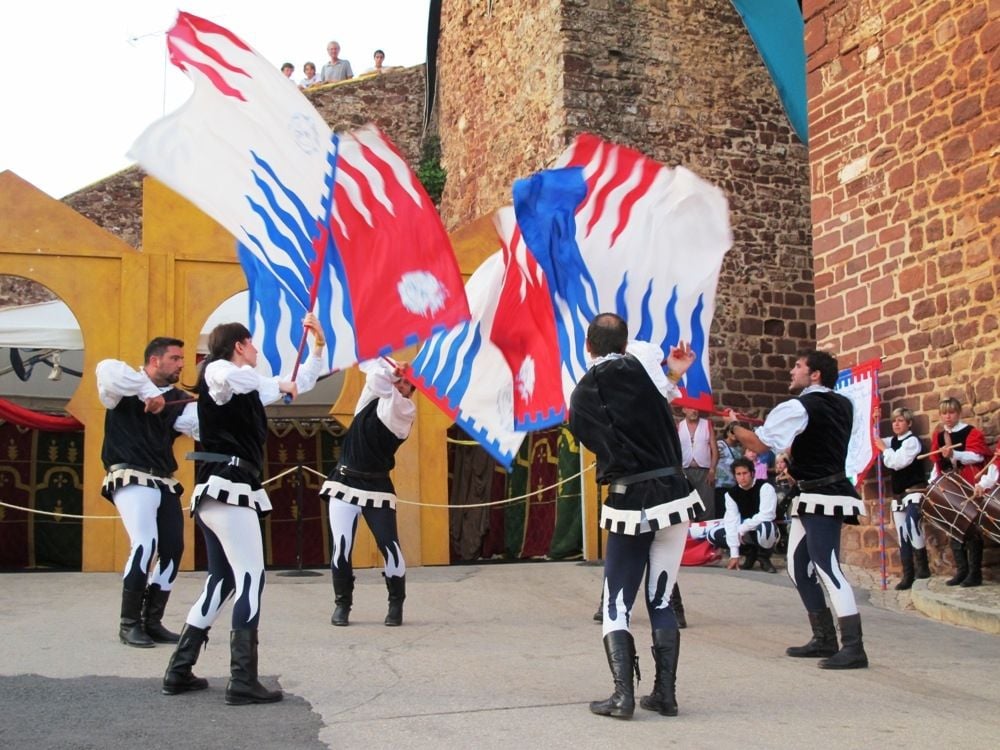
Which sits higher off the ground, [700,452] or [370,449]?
[700,452]

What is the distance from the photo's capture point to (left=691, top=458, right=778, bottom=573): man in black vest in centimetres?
1158

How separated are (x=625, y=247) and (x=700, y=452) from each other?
5.84 meters

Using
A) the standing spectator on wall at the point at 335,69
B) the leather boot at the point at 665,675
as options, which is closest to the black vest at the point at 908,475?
the leather boot at the point at 665,675

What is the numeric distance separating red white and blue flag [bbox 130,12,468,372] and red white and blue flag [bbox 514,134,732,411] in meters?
0.66

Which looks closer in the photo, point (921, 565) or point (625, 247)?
point (625, 247)

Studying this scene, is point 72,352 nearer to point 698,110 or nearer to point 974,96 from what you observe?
point 698,110

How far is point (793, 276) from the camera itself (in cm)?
1616

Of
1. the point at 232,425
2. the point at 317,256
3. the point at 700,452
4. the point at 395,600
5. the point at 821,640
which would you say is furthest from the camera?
the point at 700,452

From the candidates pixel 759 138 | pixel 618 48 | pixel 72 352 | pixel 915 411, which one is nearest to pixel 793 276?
pixel 759 138

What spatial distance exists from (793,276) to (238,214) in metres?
11.2

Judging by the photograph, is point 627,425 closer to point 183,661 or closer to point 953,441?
point 183,661

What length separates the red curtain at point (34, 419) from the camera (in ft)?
39.0

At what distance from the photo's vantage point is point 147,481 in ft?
22.9

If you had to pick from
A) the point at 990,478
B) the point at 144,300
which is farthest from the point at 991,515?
the point at 144,300
